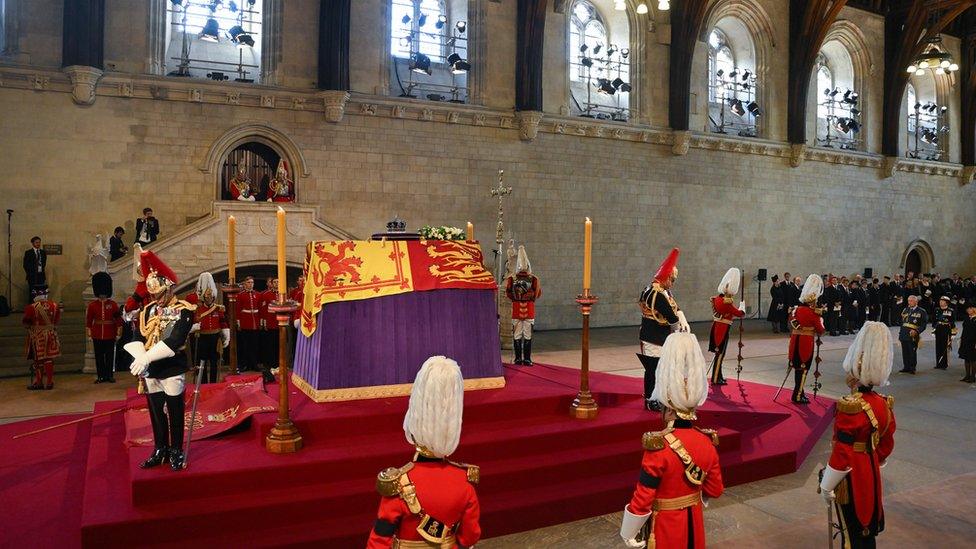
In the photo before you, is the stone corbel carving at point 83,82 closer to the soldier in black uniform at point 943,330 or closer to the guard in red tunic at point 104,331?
the guard in red tunic at point 104,331

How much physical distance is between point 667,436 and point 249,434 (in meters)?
3.76

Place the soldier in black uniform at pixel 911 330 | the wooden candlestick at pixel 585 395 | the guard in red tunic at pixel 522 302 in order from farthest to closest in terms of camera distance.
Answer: the soldier in black uniform at pixel 911 330 < the guard in red tunic at pixel 522 302 < the wooden candlestick at pixel 585 395

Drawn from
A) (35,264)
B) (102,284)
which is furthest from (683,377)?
(35,264)

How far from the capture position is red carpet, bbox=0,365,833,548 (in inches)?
165

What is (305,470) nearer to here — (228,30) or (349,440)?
(349,440)

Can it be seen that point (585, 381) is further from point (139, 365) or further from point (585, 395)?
point (139, 365)

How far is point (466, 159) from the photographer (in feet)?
51.5

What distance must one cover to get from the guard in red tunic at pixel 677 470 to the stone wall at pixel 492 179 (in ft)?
34.6

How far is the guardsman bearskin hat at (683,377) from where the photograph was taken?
3.21 metres

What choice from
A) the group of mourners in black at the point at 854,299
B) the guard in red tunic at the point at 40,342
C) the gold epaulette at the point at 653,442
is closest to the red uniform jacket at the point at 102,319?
the guard in red tunic at the point at 40,342

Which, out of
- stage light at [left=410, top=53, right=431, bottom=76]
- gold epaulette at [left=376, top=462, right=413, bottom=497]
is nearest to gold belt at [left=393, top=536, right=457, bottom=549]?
gold epaulette at [left=376, top=462, right=413, bottom=497]

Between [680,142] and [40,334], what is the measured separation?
15.5 meters

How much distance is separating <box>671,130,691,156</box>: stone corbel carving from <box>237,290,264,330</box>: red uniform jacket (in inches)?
509

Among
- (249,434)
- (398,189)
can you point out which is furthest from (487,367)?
(398,189)
